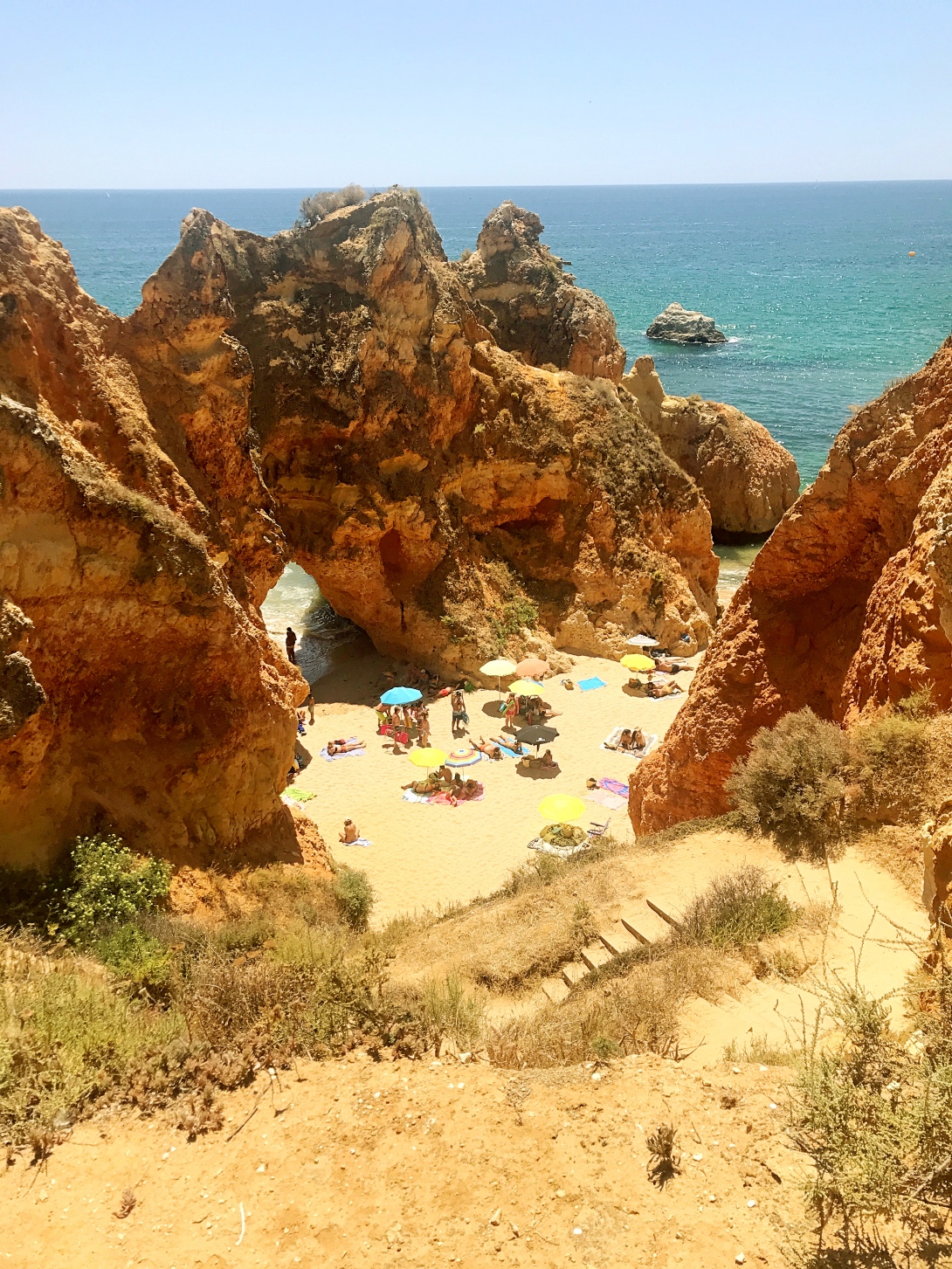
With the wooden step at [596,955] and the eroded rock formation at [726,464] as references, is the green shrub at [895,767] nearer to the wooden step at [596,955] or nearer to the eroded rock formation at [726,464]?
the wooden step at [596,955]

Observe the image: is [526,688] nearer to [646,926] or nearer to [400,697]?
[400,697]

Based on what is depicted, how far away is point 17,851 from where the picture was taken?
30.5 ft

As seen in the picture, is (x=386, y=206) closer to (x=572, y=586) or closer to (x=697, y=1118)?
(x=572, y=586)

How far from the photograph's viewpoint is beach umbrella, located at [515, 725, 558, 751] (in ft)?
67.9

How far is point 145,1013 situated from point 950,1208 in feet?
19.1

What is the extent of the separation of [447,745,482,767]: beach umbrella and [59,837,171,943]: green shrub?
33.4 feet

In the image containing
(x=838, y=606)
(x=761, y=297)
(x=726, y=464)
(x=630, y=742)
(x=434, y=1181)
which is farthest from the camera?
(x=761, y=297)

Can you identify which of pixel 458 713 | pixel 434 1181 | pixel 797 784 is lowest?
pixel 458 713

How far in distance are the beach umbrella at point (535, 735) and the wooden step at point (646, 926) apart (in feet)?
→ 37.4

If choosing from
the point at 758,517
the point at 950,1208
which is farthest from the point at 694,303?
the point at 950,1208

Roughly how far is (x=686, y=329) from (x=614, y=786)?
210ft

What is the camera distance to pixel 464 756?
20.3 meters

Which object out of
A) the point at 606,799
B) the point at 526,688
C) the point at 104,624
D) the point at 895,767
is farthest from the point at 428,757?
the point at 895,767

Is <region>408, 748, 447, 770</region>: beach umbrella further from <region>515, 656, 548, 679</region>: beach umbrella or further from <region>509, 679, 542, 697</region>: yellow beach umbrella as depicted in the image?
<region>515, 656, 548, 679</region>: beach umbrella
